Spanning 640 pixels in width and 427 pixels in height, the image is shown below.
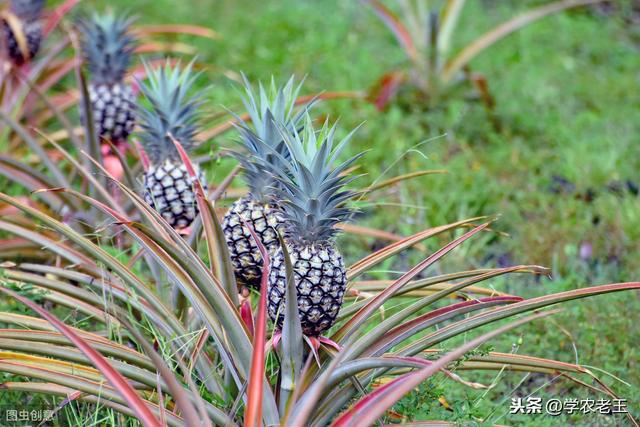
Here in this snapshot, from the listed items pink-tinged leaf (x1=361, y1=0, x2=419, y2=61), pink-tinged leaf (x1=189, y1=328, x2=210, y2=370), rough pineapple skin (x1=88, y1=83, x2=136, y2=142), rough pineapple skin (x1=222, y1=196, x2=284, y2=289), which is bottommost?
pink-tinged leaf (x1=189, y1=328, x2=210, y2=370)

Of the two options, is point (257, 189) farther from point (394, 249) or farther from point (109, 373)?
point (109, 373)

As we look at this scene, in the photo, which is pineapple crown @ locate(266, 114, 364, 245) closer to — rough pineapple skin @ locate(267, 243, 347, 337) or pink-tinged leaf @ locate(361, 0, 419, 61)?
rough pineapple skin @ locate(267, 243, 347, 337)

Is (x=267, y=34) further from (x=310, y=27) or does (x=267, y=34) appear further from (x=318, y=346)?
(x=318, y=346)

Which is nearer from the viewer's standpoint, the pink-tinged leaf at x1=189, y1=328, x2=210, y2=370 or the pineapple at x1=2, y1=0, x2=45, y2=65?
the pink-tinged leaf at x1=189, y1=328, x2=210, y2=370

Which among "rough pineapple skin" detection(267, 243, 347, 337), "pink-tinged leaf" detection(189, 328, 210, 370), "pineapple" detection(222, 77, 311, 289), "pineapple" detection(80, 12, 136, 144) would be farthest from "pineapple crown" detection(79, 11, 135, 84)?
"rough pineapple skin" detection(267, 243, 347, 337)

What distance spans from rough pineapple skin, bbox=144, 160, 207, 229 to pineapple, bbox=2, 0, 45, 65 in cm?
221

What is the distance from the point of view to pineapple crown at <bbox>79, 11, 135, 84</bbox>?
3.49 metres

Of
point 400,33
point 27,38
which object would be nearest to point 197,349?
point 27,38

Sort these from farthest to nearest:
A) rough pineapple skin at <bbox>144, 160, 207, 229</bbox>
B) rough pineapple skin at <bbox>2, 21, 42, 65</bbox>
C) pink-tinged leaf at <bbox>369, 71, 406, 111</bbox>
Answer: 1. pink-tinged leaf at <bbox>369, 71, 406, 111</bbox>
2. rough pineapple skin at <bbox>2, 21, 42, 65</bbox>
3. rough pineapple skin at <bbox>144, 160, 207, 229</bbox>

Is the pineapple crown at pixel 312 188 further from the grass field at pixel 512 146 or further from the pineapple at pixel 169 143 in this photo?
the pineapple at pixel 169 143

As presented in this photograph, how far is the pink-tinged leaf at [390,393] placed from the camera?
1682 mm

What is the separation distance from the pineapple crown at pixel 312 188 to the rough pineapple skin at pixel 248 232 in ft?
0.77

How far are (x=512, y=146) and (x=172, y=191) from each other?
9.19ft

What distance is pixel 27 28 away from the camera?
449 cm
